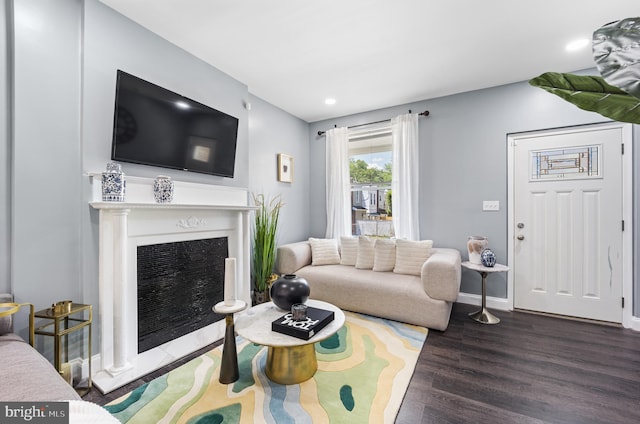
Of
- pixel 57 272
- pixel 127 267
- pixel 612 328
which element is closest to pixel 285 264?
pixel 127 267

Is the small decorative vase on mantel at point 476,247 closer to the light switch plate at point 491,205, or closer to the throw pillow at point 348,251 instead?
the light switch plate at point 491,205

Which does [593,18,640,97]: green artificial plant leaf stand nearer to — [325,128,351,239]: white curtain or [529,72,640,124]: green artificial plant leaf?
[529,72,640,124]: green artificial plant leaf

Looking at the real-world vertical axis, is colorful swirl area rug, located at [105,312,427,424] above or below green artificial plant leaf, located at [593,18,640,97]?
below

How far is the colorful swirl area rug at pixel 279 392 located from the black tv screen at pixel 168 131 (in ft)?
5.21

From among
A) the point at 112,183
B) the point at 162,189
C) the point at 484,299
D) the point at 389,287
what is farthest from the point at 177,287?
the point at 484,299

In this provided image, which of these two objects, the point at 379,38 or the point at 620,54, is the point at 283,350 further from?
the point at 379,38

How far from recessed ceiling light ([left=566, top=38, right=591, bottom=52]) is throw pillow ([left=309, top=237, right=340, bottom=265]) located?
3035 millimetres

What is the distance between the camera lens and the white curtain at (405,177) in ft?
11.5

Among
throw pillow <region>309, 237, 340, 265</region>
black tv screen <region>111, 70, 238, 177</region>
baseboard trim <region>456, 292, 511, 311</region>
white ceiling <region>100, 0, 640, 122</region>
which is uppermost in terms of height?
white ceiling <region>100, 0, 640, 122</region>

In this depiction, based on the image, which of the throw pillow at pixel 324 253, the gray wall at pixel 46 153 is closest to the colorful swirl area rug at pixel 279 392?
the gray wall at pixel 46 153

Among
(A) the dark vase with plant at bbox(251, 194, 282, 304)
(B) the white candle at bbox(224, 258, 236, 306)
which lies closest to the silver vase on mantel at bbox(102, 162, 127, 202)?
(B) the white candle at bbox(224, 258, 236, 306)

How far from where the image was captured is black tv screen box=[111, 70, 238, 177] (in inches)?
78.4

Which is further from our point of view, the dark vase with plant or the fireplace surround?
the dark vase with plant

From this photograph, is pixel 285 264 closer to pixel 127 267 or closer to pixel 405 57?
pixel 127 267
